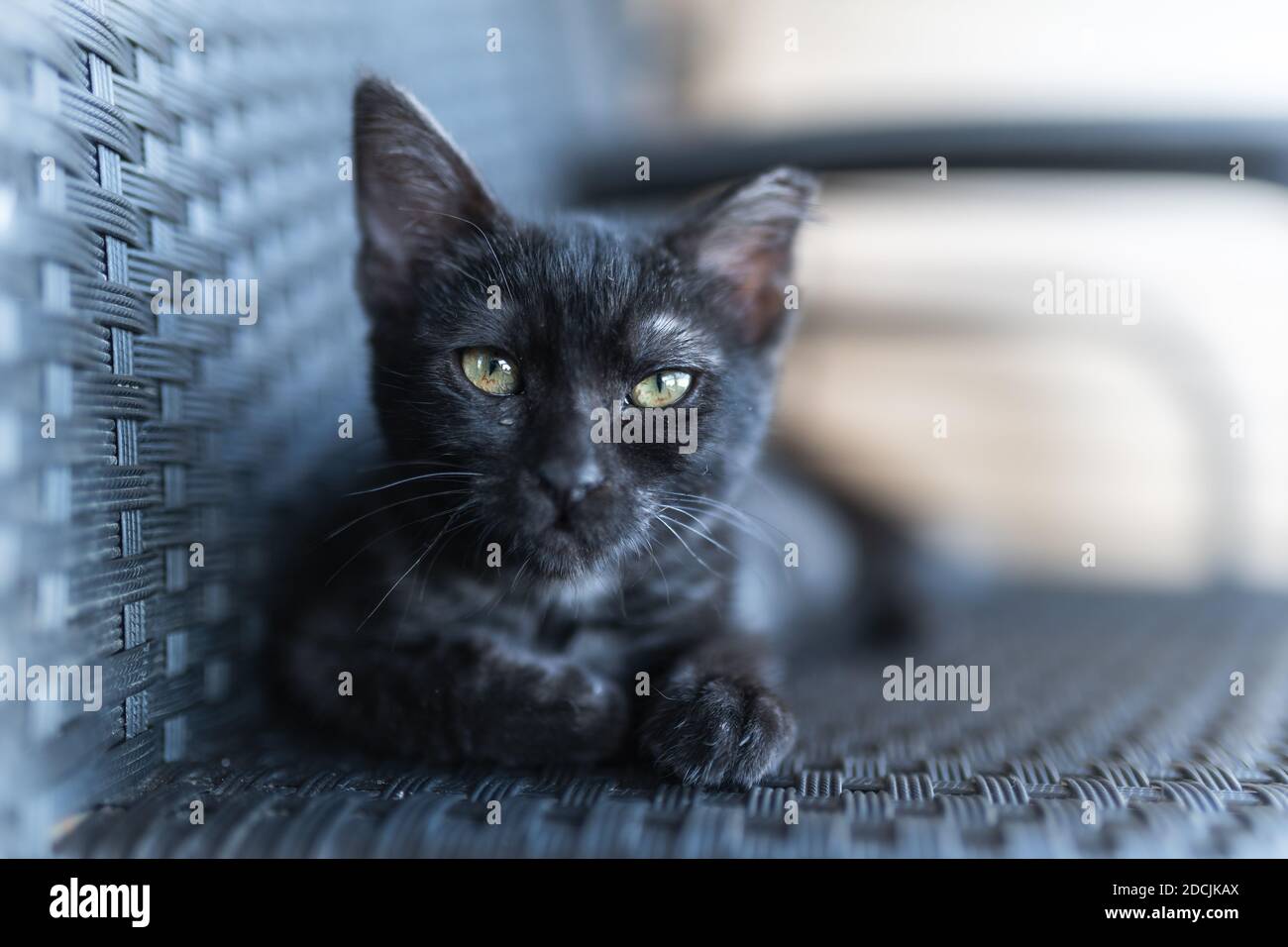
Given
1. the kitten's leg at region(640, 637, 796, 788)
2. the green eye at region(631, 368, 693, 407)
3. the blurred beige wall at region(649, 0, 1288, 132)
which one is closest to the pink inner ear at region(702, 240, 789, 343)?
the green eye at region(631, 368, 693, 407)

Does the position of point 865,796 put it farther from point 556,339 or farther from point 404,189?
point 404,189

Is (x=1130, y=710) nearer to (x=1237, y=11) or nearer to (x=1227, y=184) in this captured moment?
(x=1227, y=184)

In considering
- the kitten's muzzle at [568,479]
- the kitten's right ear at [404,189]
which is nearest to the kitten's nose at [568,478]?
the kitten's muzzle at [568,479]

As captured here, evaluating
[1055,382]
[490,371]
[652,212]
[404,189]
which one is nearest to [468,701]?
[490,371]

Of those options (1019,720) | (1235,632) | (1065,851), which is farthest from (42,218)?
(1235,632)
